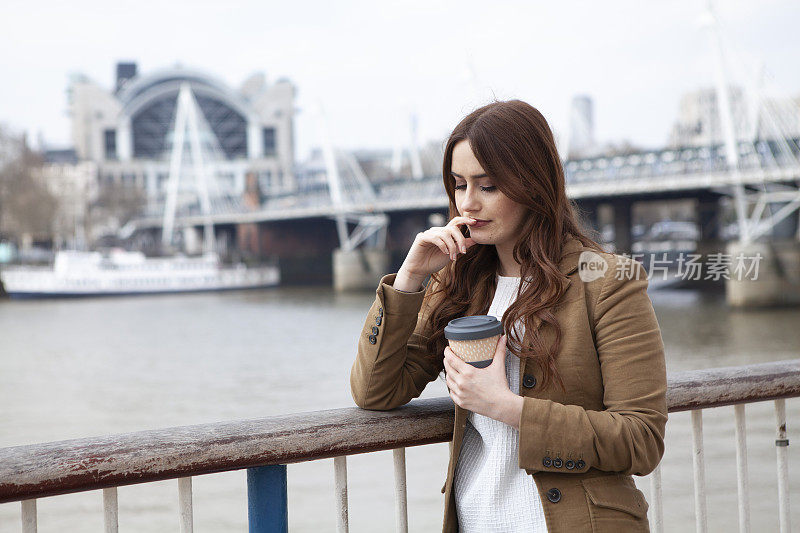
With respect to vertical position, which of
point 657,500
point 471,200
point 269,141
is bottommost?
point 657,500

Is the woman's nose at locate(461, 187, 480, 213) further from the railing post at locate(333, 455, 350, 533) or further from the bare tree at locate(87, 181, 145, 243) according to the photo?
the bare tree at locate(87, 181, 145, 243)

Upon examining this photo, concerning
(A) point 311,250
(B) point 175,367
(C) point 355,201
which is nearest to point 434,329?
(B) point 175,367

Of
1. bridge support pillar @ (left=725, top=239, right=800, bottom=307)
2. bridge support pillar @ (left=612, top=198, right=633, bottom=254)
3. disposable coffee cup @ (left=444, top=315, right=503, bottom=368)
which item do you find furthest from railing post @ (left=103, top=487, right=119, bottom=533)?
bridge support pillar @ (left=612, top=198, right=633, bottom=254)

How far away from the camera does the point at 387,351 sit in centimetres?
183

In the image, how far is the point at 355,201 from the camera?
44.4 metres

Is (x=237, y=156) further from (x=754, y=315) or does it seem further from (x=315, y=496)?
(x=315, y=496)

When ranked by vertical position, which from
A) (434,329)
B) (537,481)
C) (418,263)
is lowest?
(537,481)

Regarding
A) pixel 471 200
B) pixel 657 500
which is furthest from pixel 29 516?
pixel 657 500

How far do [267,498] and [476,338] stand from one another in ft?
1.79

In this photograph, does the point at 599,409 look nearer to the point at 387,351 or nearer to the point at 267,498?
the point at 387,351

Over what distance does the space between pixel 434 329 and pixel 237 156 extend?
79523 mm

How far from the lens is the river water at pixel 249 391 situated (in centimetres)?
709

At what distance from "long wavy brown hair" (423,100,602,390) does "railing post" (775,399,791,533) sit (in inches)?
35.1

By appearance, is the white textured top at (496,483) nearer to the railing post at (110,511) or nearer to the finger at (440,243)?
the finger at (440,243)
